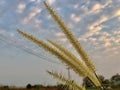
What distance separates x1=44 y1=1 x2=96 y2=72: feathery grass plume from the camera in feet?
6.85

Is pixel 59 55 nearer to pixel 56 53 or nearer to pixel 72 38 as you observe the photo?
pixel 56 53

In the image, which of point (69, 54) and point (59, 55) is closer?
point (59, 55)

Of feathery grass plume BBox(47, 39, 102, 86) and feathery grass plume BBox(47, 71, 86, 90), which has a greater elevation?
feathery grass plume BBox(47, 39, 102, 86)

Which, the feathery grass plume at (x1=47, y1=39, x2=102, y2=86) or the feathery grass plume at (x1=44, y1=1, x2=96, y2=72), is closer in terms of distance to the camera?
the feathery grass plume at (x1=44, y1=1, x2=96, y2=72)

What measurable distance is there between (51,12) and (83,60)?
1.33 ft

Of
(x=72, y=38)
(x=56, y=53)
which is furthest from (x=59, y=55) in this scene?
(x=72, y=38)

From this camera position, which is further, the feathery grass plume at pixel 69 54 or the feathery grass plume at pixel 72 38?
the feathery grass plume at pixel 69 54

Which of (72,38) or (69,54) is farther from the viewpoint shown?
(69,54)

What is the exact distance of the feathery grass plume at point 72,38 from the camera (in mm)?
2089

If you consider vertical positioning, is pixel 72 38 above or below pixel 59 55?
above

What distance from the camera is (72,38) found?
2.17m

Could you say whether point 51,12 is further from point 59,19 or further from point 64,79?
point 64,79

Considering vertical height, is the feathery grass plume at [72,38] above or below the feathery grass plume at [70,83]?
above

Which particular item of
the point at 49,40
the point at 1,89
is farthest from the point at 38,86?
the point at 49,40
